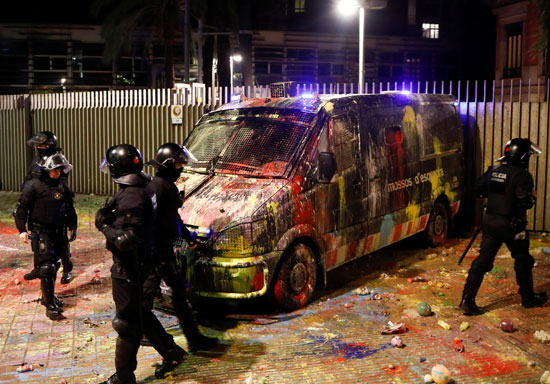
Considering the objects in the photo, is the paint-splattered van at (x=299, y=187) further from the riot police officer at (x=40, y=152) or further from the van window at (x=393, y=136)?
the riot police officer at (x=40, y=152)

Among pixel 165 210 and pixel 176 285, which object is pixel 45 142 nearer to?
pixel 165 210

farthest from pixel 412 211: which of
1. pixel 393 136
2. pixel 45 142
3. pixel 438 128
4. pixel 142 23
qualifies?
pixel 142 23

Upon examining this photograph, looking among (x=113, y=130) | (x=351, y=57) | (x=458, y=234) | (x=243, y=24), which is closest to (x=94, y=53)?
(x=243, y=24)

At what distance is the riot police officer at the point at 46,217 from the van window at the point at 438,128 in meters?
5.08

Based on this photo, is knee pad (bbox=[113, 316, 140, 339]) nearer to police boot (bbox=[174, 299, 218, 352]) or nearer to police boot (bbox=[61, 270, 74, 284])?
police boot (bbox=[174, 299, 218, 352])

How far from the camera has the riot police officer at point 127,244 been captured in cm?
474

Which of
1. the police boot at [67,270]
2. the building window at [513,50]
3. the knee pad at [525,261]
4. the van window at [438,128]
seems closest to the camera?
the knee pad at [525,261]

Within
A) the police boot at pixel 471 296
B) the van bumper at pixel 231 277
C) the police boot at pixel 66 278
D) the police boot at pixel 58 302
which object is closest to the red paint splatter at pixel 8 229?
the police boot at pixel 66 278

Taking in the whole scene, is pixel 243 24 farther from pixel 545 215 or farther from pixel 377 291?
pixel 377 291

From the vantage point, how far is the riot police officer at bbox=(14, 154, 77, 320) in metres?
6.68

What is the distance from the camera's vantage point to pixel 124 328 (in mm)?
4766

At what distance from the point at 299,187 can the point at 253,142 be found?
36.9 inches

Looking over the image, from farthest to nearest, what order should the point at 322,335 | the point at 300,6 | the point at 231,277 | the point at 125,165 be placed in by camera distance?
the point at 300,6 < the point at 231,277 < the point at 322,335 < the point at 125,165

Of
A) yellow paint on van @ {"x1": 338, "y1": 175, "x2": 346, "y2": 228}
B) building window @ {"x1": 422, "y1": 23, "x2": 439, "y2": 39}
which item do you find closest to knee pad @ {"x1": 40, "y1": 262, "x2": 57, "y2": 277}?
yellow paint on van @ {"x1": 338, "y1": 175, "x2": 346, "y2": 228}
